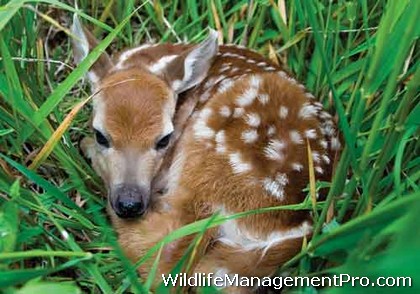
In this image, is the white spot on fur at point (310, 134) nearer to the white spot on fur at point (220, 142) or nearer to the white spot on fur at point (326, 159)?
the white spot on fur at point (326, 159)

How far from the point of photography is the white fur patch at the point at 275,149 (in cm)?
238

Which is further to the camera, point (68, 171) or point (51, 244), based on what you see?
point (68, 171)

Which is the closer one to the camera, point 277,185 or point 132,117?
point 277,185

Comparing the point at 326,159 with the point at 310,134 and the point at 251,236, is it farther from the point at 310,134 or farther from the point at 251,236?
the point at 251,236

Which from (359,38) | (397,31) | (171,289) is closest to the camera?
(397,31)

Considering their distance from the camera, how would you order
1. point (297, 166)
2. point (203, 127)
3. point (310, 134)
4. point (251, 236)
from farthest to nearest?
point (203, 127) < point (310, 134) < point (297, 166) < point (251, 236)

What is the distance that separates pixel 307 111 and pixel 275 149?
0.24 meters

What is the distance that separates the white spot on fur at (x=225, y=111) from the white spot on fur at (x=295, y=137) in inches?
9.4

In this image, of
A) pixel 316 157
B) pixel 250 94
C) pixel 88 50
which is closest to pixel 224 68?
pixel 250 94

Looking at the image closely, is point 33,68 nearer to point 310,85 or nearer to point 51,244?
point 51,244

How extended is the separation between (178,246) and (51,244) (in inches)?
15.2

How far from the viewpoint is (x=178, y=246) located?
219cm

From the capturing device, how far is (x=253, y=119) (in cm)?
251

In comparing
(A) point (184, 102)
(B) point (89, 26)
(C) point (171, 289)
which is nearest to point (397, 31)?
(C) point (171, 289)
